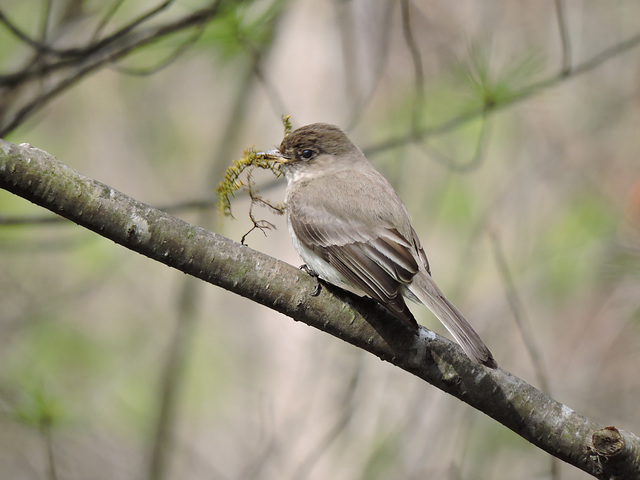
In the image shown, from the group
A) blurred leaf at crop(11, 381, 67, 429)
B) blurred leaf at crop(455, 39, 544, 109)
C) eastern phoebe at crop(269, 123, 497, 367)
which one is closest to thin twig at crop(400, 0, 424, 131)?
blurred leaf at crop(455, 39, 544, 109)

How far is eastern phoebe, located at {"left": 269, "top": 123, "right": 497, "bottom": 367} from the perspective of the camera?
296cm

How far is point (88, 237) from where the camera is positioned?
514 cm

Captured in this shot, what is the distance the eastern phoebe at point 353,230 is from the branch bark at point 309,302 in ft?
0.34

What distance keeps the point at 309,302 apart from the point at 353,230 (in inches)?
36.2

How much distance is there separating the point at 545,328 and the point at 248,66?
16.2ft

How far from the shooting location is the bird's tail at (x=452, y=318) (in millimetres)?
2535

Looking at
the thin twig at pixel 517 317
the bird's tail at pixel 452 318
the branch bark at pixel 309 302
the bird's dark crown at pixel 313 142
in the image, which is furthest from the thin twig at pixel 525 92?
the branch bark at pixel 309 302

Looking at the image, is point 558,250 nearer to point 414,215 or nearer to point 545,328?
point 414,215

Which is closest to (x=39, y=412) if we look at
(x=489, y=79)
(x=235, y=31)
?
(x=235, y=31)

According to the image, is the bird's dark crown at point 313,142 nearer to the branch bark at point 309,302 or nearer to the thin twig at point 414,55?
the thin twig at point 414,55

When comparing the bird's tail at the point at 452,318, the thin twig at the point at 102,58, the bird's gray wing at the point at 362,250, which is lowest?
the bird's tail at the point at 452,318

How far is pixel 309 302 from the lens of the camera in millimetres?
2498

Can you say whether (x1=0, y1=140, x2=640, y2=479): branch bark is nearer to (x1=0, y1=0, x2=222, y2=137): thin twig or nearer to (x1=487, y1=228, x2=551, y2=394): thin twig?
(x1=487, y1=228, x2=551, y2=394): thin twig

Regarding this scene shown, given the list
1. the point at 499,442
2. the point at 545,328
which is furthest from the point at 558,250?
the point at 545,328
